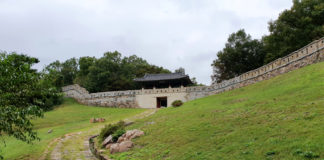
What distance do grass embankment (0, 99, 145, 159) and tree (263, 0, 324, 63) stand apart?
67.2 feet

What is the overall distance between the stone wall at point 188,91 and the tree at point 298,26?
943cm

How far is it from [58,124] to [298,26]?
101ft

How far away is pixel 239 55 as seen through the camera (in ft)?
137

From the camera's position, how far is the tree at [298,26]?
102ft

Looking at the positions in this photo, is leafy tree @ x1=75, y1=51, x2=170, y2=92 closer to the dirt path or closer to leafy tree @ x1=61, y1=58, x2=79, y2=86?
leafy tree @ x1=61, y1=58, x2=79, y2=86

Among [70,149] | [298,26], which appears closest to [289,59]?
[298,26]

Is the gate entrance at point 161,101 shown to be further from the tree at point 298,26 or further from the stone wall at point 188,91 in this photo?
the tree at point 298,26

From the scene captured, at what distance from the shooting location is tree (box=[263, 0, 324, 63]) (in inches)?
1228

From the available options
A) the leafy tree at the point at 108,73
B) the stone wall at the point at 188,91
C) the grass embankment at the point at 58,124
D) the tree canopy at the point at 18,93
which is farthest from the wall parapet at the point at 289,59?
the leafy tree at the point at 108,73

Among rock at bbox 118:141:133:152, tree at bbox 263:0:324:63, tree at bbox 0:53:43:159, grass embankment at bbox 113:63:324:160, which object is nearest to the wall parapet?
grass embankment at bbox 113:63:324:160

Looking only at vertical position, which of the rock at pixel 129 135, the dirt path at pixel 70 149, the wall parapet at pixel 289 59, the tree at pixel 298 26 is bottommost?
the dirt path at pixel 70 149

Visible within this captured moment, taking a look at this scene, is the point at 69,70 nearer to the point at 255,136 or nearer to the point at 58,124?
the point at 58,124

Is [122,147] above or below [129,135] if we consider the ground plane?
below

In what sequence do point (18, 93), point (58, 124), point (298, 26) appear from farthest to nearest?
1. point (298, 26)
2. point (58, 124)
3. point (18, 93)
